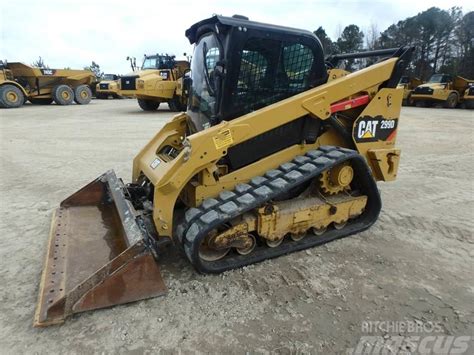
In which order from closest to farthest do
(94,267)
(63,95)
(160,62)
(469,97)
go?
1. (94,267)
2. (160,62)
3. (63,95)
4. (469,97)

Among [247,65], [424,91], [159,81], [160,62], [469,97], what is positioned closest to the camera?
[247,65]

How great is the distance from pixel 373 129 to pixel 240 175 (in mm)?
1686

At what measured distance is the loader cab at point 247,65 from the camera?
129 inches

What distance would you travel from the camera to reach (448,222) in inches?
166

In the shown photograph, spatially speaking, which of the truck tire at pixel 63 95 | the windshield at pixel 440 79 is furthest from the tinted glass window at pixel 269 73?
the windshield at pixel 440 79

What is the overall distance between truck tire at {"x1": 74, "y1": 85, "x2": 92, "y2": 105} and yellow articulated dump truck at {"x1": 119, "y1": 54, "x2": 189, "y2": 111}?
5.56 m

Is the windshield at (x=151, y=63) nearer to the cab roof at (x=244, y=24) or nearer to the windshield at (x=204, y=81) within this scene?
the windshield at (x=204, y=81)

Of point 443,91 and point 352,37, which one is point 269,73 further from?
point 352,37

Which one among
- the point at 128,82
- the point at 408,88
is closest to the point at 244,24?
the point at 128,82

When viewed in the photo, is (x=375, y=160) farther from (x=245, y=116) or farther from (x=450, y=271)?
(x=245, y=116)

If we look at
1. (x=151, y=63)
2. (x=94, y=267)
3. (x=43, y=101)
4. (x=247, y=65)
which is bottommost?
(x=94, y=267)

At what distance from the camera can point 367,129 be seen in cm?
405

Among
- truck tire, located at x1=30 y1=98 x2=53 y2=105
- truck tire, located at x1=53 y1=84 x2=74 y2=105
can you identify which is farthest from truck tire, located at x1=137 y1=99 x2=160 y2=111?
truck tire, located at x1=30 y1=98 x2=53 y2=105

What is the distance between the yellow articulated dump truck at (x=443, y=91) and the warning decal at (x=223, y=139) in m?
22.3
